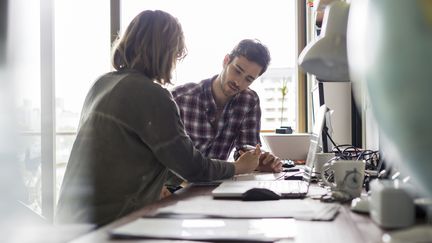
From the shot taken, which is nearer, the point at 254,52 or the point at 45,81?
the point at 254,52

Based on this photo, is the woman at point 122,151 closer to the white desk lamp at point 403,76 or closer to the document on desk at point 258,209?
the document on desk at point 258,209

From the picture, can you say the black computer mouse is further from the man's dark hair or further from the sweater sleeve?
the man's dark hair

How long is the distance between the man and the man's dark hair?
0.04 m

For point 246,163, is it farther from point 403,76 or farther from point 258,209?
point 403,76

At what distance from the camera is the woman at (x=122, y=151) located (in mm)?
1229

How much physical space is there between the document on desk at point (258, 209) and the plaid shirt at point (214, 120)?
1.24 metres

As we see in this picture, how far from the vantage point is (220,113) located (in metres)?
2.38

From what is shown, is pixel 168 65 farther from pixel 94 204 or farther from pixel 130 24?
pixel 94 204

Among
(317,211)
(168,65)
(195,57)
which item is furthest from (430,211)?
(195,57)

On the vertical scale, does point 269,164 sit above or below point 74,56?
below

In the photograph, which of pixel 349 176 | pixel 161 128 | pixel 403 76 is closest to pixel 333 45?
pixel 349 176

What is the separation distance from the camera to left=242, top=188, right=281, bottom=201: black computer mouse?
1.09m

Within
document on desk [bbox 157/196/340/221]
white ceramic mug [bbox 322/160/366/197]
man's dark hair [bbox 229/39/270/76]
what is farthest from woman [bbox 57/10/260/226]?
man's dark hair [bbox 229/39/270/76]

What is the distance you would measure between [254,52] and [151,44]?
0.85 meters
